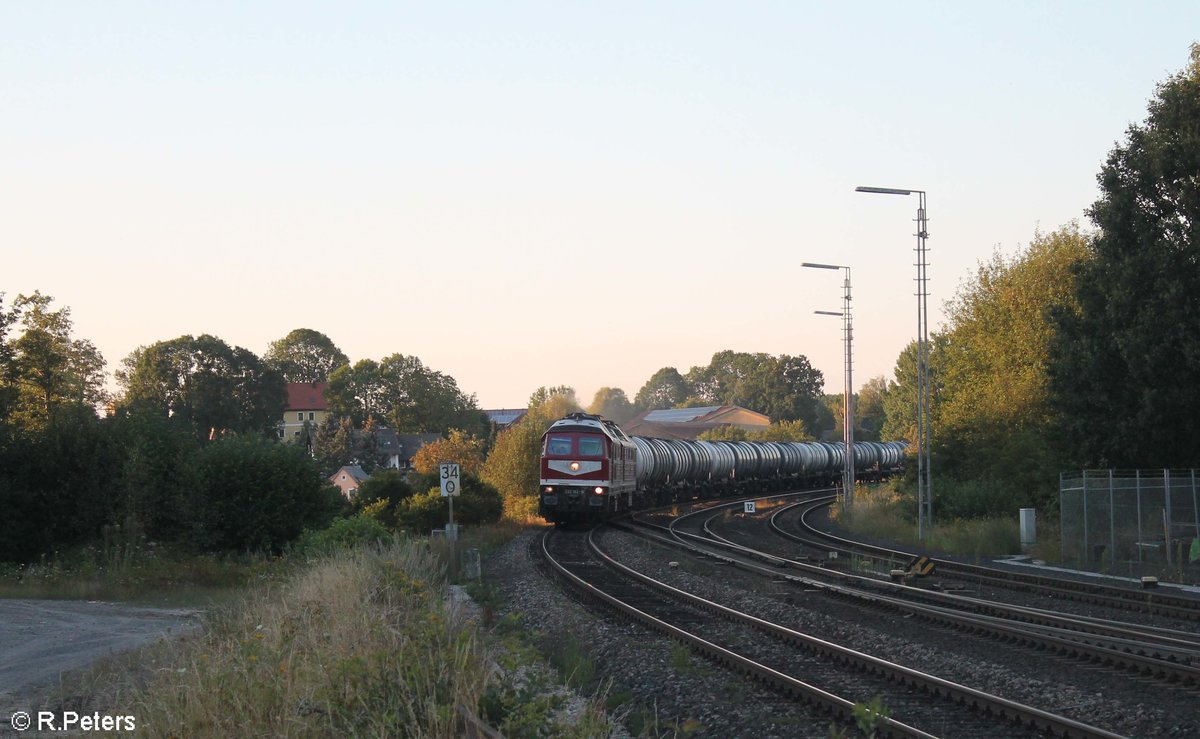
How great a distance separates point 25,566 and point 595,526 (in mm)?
18337

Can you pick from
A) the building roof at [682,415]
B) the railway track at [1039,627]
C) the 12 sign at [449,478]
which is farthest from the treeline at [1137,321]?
the building roof at [682,415]

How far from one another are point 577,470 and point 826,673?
966 inches

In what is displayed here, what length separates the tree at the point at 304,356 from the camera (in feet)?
426

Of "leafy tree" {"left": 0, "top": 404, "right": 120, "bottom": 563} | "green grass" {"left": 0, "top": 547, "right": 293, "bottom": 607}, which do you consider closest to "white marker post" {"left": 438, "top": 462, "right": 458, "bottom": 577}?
"green grass" {"left": 0, "top": 547, "right": 293, "bottom": 607}

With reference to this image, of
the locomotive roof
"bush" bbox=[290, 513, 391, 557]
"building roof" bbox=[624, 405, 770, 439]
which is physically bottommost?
"bush" bbox=[290, 513, 391, 557]

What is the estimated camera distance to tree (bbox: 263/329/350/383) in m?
130

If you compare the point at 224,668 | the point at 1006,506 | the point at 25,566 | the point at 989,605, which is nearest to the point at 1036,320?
the point at 1006,506

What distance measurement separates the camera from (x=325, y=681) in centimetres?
831

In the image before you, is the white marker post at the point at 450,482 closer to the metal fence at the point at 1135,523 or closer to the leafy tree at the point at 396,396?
the metal fence at the point at 1135,523

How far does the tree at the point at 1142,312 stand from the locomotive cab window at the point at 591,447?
13791 millimetres

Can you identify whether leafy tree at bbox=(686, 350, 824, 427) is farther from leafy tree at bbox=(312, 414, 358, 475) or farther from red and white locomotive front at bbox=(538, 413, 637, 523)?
red and white locomotive front at bbox=(538, 413, 637, 523)

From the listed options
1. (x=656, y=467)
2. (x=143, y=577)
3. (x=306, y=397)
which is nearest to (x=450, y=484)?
(x=143, y=577)

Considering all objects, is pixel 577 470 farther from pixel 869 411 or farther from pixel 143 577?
pixel 869 411

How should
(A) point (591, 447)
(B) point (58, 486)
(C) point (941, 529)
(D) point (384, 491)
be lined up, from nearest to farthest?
1. (B) point (58, 486)
2. (C) point (941, 529)
3. (A) point (591, 447)
4. (D) point (384, 491)
